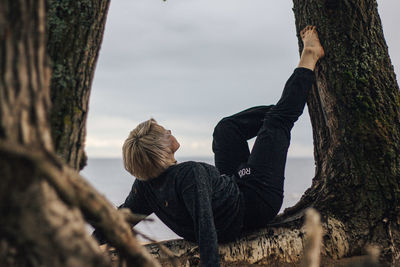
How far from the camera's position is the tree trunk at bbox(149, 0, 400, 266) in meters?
3.69

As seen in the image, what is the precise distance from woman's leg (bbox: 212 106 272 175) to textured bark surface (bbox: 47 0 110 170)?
6.86ft

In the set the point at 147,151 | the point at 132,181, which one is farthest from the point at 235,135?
the point at 132,181

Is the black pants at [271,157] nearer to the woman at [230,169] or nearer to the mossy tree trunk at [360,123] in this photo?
the woman at [230,169]

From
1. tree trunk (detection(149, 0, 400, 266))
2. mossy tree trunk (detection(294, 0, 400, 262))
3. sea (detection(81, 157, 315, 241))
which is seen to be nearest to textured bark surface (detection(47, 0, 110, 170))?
sea (detection(81, 157, 315, 241))

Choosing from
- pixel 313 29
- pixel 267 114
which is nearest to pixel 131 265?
pixel 267 114

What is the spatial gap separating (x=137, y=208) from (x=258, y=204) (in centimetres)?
112

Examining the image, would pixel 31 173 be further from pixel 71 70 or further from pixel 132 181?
pixel 132 181

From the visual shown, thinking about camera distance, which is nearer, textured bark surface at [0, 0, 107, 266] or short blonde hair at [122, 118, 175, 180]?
textured bark surface at [0, 0, 107, 266]

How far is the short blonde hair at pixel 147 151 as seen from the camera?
349 cm

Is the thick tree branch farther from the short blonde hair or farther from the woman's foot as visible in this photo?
the woman's foot

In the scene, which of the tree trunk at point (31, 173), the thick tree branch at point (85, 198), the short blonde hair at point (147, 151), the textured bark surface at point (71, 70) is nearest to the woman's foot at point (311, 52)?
the short blonde hair at point (147, 151)

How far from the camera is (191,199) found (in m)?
3.27

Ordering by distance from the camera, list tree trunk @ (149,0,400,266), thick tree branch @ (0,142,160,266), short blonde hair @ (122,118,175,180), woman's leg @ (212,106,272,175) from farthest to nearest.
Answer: woman's leg @ (212,106,272,175) < tree trunk @ (149,0,400,266) < short blonde hair @ (122,118,175,180) < thick tree branch @ (0,142,160,266)

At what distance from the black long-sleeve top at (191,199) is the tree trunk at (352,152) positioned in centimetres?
20
